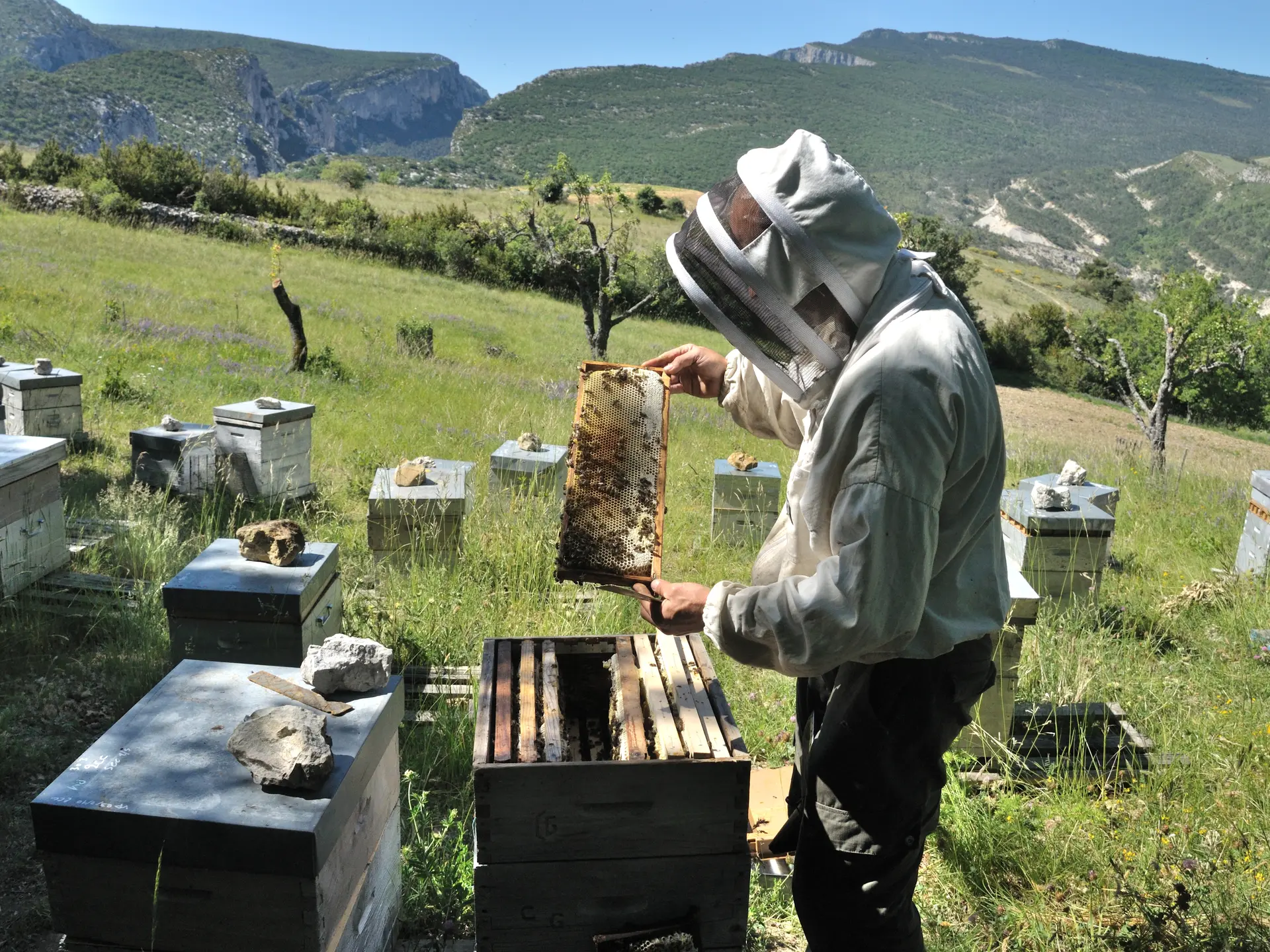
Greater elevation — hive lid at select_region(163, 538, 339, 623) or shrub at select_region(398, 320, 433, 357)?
shrub at select_region(398, 320, 433, 357)

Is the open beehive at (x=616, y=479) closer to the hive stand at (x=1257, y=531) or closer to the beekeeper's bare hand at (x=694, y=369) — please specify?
the beekeeper's bare hand at (x=694, y=369)

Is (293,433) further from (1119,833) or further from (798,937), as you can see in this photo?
(1119,833)

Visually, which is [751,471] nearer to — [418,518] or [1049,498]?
[1049,498]

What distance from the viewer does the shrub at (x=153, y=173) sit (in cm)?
2880

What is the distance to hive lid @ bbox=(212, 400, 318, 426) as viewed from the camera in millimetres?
6070

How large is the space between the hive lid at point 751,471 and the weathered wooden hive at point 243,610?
321cm

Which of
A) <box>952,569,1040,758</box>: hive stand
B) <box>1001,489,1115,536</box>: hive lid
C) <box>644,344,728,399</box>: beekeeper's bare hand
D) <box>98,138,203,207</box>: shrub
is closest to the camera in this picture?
<box>644,344,728,399</box>: beekeeper's bare hand

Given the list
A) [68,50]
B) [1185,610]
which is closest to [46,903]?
[1185,610]

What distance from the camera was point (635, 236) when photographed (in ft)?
144

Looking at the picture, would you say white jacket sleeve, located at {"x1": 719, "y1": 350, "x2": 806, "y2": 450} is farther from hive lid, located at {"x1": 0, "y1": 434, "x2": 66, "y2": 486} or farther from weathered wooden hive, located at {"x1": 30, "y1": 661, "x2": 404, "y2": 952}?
hive lid, located at {"x1": 0, "y1": 434, "x2": 66, "y2": 486}

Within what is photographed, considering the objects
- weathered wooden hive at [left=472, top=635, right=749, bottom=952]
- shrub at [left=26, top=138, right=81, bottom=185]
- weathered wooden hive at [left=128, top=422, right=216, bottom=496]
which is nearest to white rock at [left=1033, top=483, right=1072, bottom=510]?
weathered wooden hive at [left=472, top=635, right=749, bottom=952]

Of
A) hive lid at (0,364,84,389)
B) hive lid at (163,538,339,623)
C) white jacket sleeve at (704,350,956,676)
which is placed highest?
white jacket sleeve at (704,350,956,676)

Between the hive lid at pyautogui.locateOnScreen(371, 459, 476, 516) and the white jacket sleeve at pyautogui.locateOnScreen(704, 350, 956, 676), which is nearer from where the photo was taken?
the white jacket sleeve at pyautogui.locateOnScreen(704, 350, 956, 676)

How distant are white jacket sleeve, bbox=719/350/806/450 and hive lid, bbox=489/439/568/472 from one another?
9.38ft
